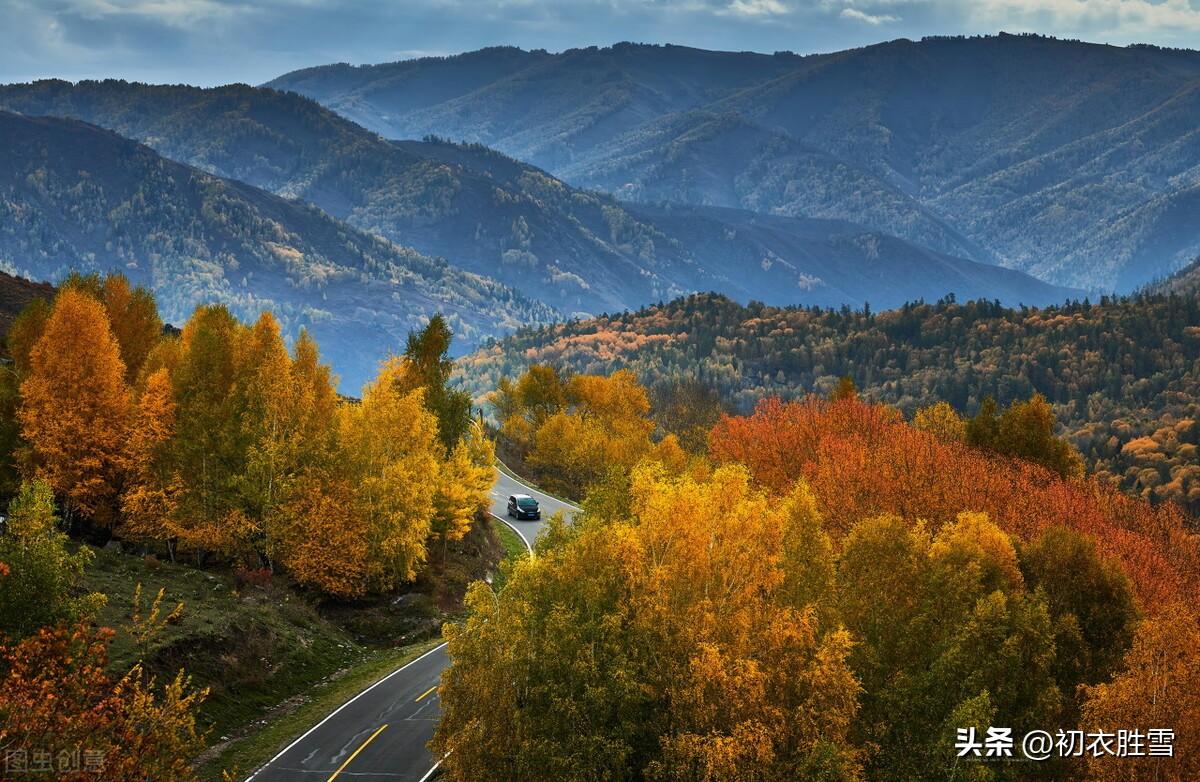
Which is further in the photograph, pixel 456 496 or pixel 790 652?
pixel 456 496

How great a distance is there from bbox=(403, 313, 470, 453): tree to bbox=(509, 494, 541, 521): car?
1969 cm

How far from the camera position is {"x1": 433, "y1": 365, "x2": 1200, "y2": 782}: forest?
3378 cm

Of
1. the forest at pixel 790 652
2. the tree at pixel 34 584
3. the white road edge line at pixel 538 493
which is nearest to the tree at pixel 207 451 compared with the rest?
the forest at pixel 790 652

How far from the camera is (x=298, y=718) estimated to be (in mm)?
43469

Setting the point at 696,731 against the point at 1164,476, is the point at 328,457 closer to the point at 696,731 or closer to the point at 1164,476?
the point at 696,731

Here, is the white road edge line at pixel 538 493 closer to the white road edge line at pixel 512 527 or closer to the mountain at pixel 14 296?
the white road edge line at pixel 512 527

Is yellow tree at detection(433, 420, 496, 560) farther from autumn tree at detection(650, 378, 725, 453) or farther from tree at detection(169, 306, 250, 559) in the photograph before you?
autumn tree at detection(650, 378, 725, 453)

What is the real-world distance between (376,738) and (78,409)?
91.0ft

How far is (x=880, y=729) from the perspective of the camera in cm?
3838

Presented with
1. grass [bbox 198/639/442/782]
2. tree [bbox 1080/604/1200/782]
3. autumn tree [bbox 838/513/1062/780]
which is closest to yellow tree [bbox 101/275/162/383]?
grass [bbox 198/639/442/782]

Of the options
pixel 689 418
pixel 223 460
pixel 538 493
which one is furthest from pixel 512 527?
pixel 689 418

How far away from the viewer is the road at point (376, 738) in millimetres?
38375

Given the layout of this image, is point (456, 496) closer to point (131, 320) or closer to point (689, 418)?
point (131, 320)

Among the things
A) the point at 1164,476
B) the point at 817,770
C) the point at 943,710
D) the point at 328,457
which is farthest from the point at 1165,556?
the point at 1164,476
